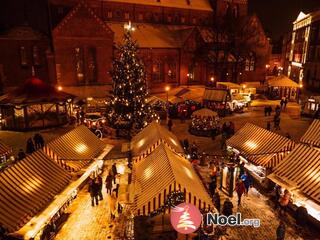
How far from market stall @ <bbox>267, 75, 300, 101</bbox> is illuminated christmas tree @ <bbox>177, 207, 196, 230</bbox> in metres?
36.4

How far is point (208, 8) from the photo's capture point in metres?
54.1

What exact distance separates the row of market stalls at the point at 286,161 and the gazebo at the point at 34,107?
18661 millimetres

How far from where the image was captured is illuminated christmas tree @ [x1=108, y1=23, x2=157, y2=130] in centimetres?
2612

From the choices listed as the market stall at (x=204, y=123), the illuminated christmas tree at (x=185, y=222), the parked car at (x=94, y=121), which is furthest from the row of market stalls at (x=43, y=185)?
the market stall at (x=204, y=123)

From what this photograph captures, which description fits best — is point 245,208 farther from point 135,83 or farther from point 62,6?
point 62,6

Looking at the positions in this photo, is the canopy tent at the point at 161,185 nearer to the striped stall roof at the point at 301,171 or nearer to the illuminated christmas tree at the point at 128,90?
the striped stall roof at the point at 301,171

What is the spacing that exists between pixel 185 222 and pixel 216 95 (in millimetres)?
25025

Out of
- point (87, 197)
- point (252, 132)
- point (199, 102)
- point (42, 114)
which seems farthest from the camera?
point (199, 102)

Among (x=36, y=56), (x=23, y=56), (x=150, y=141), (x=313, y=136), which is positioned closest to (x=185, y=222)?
(x=150, y=141)

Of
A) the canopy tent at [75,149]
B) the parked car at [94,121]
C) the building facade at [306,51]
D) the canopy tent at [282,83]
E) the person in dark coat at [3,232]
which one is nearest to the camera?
the person in dark coat at [3,232]

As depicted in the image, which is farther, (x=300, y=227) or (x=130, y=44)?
(x=130, y=44)

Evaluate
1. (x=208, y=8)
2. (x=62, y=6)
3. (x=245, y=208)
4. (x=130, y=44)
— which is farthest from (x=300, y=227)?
(x=208, y=8)

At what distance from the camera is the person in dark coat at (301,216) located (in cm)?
1230

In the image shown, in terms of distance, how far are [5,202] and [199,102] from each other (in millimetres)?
26506
